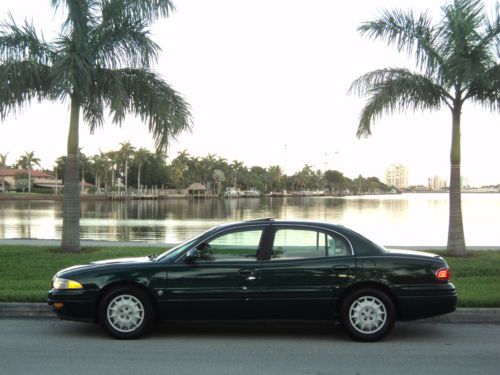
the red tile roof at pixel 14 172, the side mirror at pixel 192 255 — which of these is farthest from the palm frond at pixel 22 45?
the red tile roof at pixel 14 172

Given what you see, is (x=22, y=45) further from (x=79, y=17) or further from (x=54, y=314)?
(x=54, y=314)

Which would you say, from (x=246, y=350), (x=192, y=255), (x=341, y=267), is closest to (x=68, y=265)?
(x=192, y=255)

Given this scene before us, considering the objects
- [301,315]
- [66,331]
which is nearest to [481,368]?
[301,315]

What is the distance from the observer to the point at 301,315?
266 inches

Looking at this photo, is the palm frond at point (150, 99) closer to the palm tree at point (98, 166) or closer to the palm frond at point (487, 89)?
the palm frond at point (487, 89)

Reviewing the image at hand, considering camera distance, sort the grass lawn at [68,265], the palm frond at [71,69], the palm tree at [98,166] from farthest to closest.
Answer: the palm tree at [98,166] → the palm frond at [71,69] → the grass lawn at [68,265]

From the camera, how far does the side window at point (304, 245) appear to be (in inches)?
271

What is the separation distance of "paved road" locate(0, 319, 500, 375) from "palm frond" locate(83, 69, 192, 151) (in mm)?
7274

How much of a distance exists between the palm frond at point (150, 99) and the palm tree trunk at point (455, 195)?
6905 millimetres

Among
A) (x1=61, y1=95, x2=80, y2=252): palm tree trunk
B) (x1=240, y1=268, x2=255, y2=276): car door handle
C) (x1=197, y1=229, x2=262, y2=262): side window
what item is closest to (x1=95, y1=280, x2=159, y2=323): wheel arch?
(x1=197, y1=229, x2=262, y2=262): side window

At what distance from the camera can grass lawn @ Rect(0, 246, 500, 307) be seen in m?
8.76

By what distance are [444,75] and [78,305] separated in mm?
10843

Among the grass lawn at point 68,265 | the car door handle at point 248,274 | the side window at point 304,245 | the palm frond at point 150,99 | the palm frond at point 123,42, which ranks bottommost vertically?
the grass lawn at point 68,265

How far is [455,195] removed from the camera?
14891mm
